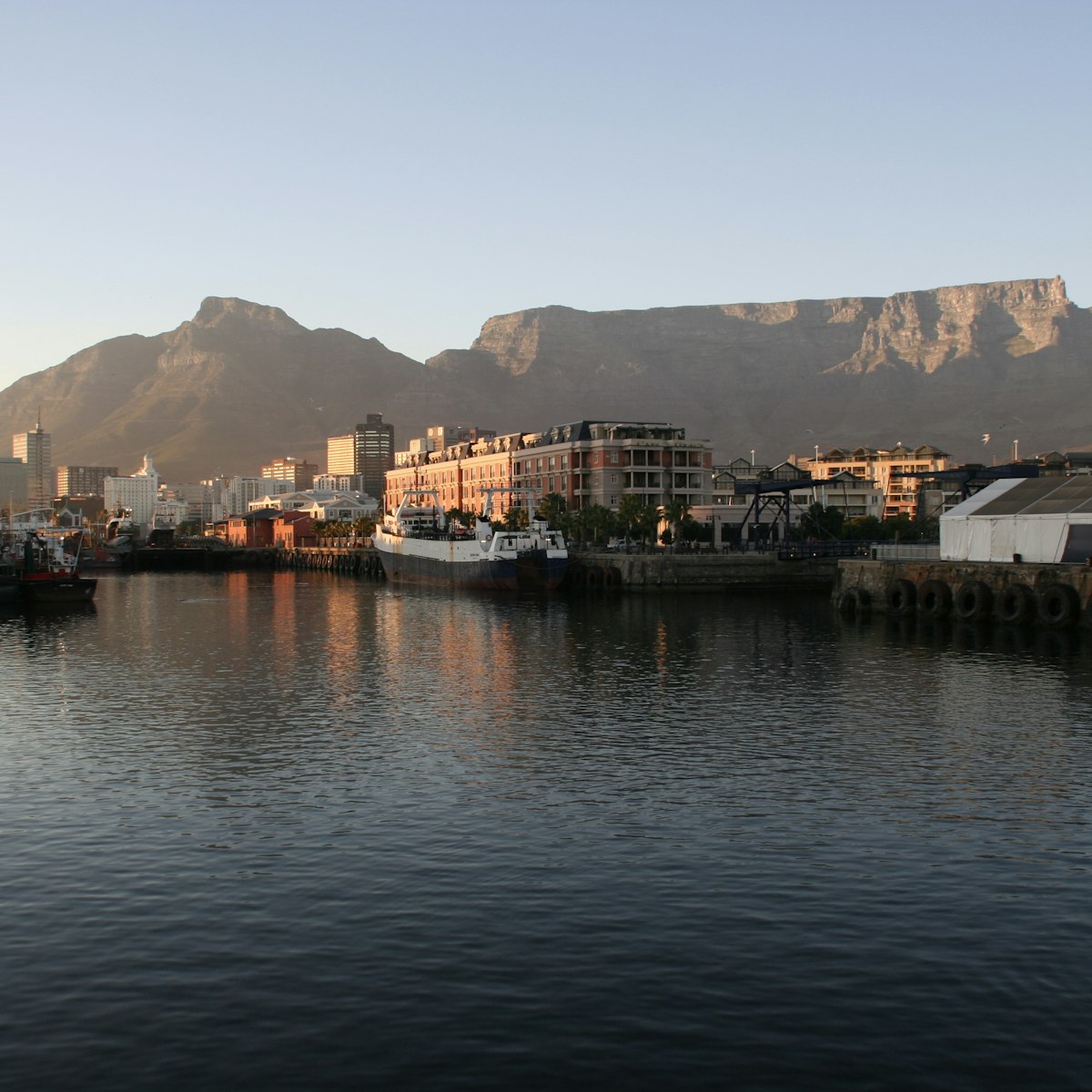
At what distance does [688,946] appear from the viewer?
2120 cm

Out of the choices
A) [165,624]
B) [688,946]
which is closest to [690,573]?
[165,624]

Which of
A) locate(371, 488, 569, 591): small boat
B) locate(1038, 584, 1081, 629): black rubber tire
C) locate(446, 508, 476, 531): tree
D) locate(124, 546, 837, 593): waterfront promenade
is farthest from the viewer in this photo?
locate(446, 508, 476, 531): tree

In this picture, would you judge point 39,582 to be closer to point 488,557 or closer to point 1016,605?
point 488,557

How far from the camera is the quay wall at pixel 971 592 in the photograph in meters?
73.1

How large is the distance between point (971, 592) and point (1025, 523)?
5.96 metres

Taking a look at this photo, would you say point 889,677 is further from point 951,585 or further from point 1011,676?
point 951,585

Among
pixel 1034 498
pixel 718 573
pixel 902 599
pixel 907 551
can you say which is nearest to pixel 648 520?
pixel 718 573

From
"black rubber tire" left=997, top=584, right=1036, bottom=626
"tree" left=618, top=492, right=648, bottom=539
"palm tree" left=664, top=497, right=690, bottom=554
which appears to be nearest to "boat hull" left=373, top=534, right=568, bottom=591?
"tree" left=618, top=492, right=648, bottom=539

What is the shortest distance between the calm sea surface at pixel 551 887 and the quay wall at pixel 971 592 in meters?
22.0

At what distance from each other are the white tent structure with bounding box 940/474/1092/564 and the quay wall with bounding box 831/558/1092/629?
4.86 ft

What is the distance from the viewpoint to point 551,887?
2442 centimetres

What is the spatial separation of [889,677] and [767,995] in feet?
125

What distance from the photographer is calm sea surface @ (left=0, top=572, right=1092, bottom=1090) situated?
1744 centimetres

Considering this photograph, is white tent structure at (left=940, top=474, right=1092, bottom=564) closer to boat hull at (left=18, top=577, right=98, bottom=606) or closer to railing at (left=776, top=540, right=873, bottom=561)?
railing at (left=776, top=540, right=873, bottom=561)
